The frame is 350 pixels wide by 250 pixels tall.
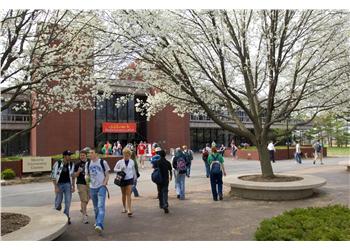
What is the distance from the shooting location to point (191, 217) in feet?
30.0

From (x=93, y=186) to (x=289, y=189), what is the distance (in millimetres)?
5962

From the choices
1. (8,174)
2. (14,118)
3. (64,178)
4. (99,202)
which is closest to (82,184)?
(64,178)

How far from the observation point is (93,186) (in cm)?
830

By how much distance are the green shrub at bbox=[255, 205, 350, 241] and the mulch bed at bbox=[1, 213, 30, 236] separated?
4610 mm

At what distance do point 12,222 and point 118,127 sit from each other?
36.2m

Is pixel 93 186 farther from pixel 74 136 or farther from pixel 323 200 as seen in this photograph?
pixel 74 136

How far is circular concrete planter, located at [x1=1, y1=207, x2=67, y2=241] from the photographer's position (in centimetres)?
644

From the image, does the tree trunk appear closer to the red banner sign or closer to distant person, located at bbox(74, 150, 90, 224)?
distant person, located at bbox(74, 150, 90, 224)

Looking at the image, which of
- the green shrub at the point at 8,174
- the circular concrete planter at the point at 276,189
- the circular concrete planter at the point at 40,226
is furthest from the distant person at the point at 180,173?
the green shrub at the point at 8,174

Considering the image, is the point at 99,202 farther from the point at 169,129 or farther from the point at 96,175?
the point at 169,129

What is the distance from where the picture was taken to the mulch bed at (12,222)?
7.12 m

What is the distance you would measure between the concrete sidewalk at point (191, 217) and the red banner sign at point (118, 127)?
30.0 meters

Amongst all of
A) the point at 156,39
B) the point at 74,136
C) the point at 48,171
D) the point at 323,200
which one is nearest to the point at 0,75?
the point at 156,39

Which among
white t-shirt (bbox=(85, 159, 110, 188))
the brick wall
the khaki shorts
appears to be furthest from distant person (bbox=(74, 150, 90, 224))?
the brick wall
